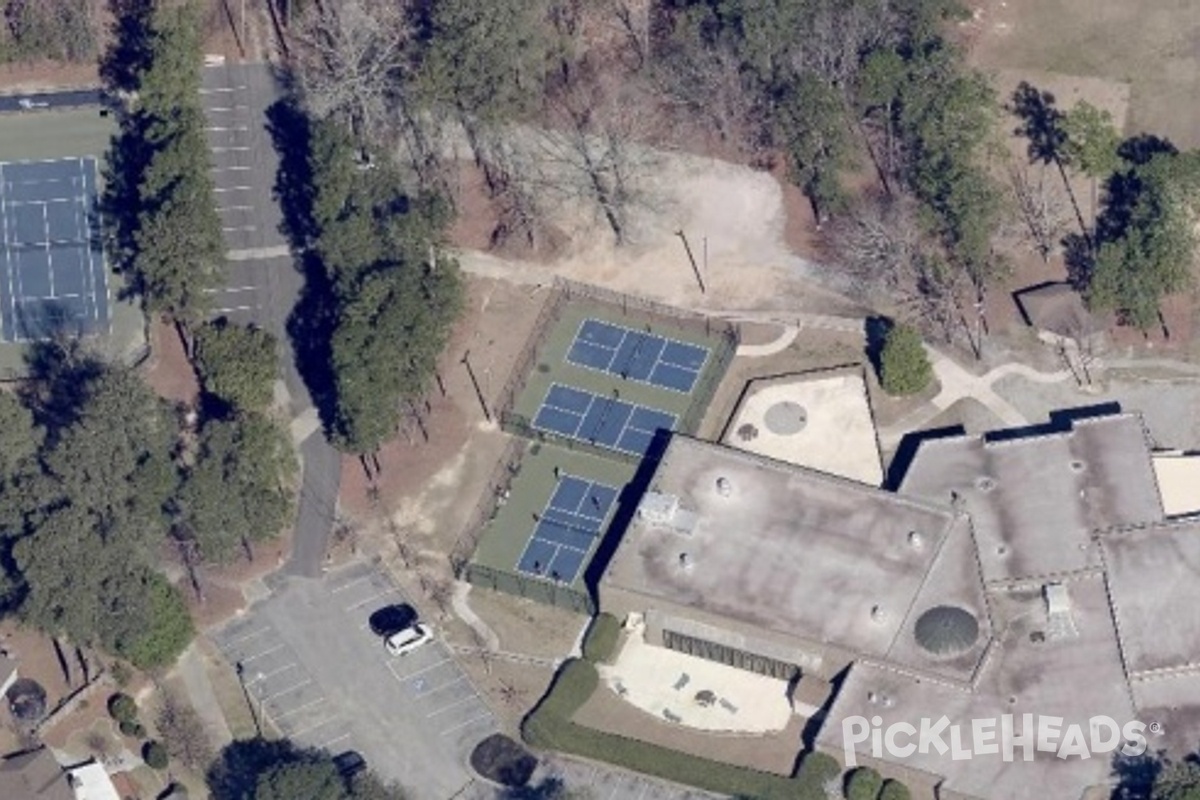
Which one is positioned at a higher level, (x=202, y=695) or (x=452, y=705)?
(x=452, y=705)

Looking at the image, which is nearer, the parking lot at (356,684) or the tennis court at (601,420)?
the parking lot at (356,684)

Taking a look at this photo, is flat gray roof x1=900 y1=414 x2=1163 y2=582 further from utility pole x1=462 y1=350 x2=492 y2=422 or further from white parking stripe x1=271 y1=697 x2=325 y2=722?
white parking stripe x1=271 y1=697 x2=325 y2=722

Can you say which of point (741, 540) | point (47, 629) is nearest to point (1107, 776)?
point (741, 540)

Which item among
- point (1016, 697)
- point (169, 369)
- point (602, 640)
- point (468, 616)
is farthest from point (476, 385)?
point (1016, 697)

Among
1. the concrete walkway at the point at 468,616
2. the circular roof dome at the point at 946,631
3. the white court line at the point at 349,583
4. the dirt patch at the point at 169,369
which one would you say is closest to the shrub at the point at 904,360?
the circular roof dome at the point at 946,631

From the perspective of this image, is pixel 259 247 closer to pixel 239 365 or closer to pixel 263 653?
pixel 239 365

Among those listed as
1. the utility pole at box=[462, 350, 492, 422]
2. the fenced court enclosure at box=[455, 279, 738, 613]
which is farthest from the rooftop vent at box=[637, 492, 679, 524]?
the utility pole at box=[462, 350, 492, 422]

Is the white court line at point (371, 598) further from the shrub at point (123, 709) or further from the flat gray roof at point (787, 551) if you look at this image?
the flat gray roof at point (787, 551)
